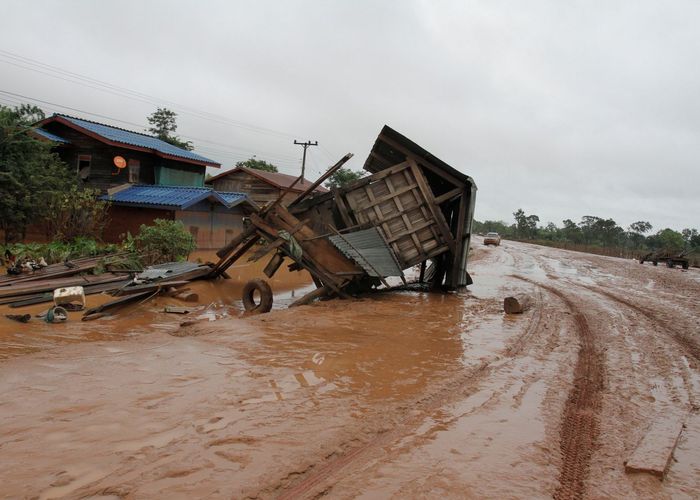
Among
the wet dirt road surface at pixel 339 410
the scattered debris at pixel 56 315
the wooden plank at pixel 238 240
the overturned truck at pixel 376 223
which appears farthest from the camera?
the wooden plank at pixel 238 240

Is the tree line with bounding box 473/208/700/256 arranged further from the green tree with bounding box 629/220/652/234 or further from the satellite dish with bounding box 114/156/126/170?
the satellite dish with bounding box 114/156/126/170

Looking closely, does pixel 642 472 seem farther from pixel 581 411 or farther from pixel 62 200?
pixel 62 200

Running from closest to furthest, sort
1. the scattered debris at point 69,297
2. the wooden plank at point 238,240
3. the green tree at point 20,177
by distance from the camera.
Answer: the scattered debris at point 69,297 → the wooden plank at point 238,240 → the green tree at point 20,177

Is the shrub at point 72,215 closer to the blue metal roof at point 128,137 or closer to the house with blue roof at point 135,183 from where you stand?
the house with blue roof at point 135,183

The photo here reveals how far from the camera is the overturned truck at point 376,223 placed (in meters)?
10.9

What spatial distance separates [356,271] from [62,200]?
38.9ft

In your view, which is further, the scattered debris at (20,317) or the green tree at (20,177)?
the green tree at (20,177)

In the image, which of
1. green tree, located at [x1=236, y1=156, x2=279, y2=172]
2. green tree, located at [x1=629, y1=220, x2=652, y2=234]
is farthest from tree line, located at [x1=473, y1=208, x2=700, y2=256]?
green tree, located at [x1=236, y1=156, x2=279, y2=172]

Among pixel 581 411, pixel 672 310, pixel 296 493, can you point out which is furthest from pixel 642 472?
pixel 672 310

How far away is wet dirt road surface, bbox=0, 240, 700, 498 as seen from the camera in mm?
3107

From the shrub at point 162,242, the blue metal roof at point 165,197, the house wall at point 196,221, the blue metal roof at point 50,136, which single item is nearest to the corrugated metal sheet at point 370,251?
the shrub at point 162,242

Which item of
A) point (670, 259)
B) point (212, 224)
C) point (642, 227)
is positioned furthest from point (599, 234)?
point (212, 224)

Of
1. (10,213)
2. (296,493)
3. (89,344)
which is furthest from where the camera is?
(10,213)

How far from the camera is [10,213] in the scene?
13883 mm
